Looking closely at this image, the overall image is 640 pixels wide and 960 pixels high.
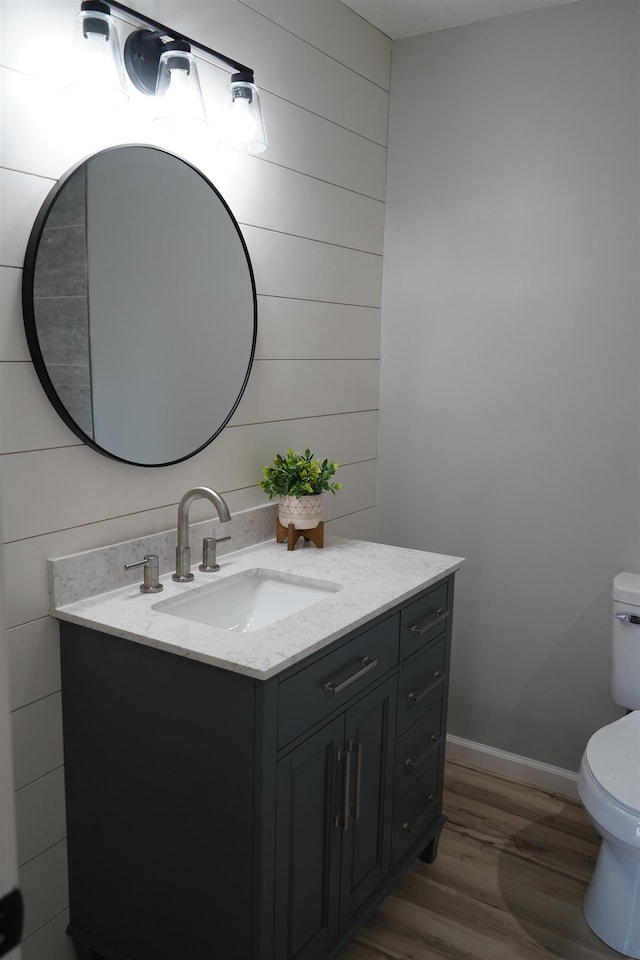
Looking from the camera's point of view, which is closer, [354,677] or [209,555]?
[354,677]

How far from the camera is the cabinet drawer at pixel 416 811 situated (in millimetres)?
2014

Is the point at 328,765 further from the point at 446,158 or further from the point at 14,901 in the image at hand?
the point at 446,158

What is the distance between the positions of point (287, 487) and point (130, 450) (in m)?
0.52

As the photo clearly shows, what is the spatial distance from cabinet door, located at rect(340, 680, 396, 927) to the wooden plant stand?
499 millimetres

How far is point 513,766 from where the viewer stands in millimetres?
2688

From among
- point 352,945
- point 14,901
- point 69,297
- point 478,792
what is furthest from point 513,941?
point 69,297

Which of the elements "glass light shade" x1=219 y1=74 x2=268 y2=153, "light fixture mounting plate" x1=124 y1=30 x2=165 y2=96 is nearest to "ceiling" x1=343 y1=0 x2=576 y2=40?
"glass light shade" x1=219 y1=74 x2=268 y2=153

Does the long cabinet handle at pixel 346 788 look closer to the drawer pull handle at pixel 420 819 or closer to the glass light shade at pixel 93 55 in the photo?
the drawer pull handle at pixel 420 819

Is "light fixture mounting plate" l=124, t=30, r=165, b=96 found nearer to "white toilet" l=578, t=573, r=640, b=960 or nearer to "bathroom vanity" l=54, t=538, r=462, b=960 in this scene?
"bathroom vanity" l=54, t=538, r=462, b=960

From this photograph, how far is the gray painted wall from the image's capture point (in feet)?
7.79

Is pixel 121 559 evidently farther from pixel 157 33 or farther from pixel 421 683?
pixel 157 33

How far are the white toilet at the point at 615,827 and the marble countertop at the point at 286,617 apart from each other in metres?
0.60

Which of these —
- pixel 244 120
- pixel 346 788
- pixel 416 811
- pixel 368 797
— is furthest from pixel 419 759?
pixel 244 120

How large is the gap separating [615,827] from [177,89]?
193 cm
